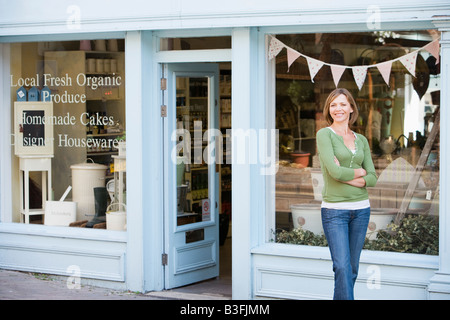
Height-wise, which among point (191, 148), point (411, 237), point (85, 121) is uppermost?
point (85, 121)

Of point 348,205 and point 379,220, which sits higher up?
point 348,205

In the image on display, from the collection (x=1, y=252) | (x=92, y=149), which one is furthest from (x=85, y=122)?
(x=1, y=252)

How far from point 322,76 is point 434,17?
4.20 feet

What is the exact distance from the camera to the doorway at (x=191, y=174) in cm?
774

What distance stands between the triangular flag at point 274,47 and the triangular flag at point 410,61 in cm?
112

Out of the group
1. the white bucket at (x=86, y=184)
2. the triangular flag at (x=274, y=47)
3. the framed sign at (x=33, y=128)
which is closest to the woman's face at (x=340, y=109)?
the triangular flag at (x=274, y=47)

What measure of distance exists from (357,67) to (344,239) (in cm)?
195

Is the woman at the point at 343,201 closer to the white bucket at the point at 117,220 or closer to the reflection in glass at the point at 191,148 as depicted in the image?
the reflection in glass at the point at 191,148

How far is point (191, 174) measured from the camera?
805 cm

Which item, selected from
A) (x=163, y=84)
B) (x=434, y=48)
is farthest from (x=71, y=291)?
(x=434, y=48)

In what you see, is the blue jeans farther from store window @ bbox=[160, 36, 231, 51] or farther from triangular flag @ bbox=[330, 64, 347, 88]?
store window @ bbox=[160, 36, 231, 51]

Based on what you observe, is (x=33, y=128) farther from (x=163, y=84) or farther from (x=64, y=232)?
(x=163, y=84)

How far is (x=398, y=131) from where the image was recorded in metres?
7.30
